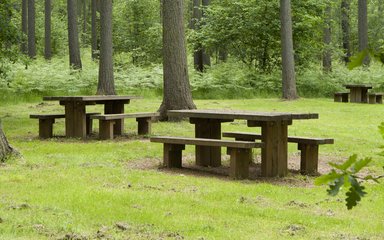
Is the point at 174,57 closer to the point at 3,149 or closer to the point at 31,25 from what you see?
the point at 3,149

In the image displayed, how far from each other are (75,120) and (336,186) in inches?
506

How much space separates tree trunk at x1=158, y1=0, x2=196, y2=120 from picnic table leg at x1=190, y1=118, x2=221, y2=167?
5872 millimetres

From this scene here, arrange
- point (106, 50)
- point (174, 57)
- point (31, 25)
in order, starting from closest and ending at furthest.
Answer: point (174, 57), point (106, 50), point (31, 25)

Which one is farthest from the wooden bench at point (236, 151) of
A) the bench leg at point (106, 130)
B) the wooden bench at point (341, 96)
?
the wooden bench at point (341, 96)

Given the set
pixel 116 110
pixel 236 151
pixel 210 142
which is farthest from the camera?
pixel 116 110

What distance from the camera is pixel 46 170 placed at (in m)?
Result: 9.10

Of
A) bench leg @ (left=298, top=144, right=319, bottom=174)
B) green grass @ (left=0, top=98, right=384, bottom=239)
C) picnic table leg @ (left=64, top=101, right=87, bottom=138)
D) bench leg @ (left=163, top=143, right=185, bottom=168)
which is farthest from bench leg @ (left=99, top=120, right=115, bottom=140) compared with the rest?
bench leg @ (left=298, top=144, right=319, bottom=174)

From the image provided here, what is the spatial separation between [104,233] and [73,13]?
27028mm

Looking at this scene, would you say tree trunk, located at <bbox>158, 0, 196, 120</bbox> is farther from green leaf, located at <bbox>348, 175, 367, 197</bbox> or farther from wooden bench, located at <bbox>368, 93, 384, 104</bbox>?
green leaf, located at <bbox>348, 175, 367, 197</bbox>

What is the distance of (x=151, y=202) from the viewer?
23.0ft

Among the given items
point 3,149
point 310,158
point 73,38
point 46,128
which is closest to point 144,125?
point 46,128

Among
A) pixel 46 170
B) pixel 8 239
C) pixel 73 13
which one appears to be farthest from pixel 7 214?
pixel 73 13

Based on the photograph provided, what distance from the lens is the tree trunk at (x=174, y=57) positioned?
16.5 meters

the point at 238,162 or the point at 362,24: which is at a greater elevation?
the point at 362,24
